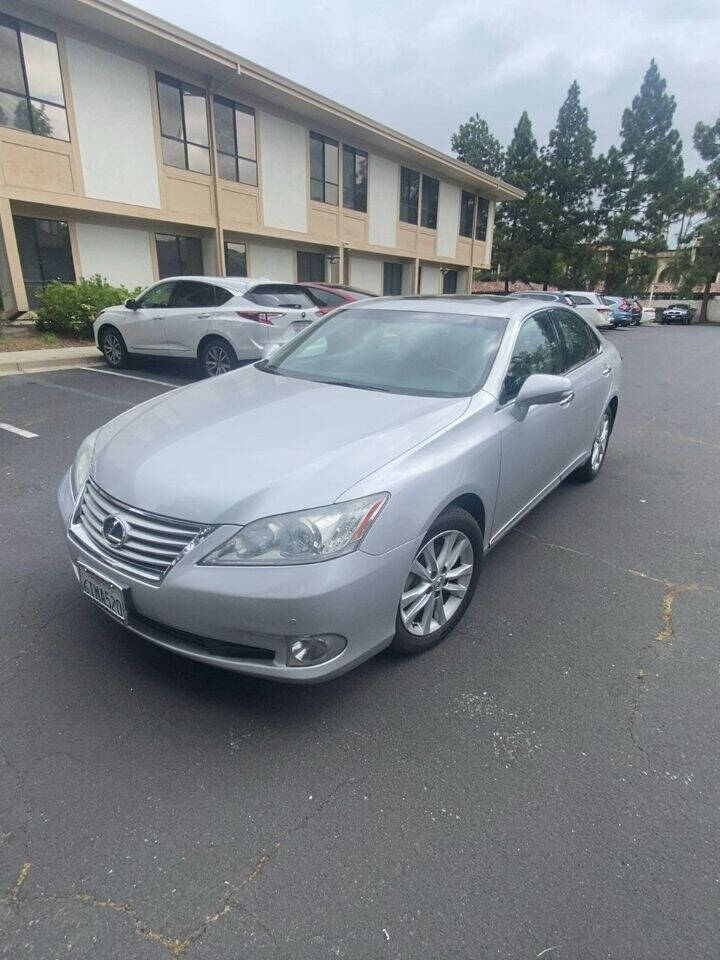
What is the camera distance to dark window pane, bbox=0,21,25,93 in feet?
38.1

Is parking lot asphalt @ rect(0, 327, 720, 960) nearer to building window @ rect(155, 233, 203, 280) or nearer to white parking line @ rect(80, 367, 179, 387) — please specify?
white parking line @ rect(80, 367, 179, 387)

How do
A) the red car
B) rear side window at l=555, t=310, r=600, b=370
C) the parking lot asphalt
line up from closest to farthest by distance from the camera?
the parking lot asphalt, rear side window at l=555, t=310, r=600, b=370, the red car

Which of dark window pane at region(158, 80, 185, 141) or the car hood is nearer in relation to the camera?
the car hood

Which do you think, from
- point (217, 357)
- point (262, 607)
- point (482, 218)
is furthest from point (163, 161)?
point (482, 218)

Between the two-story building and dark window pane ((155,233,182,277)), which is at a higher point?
the two-story building

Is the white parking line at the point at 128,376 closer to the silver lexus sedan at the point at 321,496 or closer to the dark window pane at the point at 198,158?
the silver lexus sedan at the point at 321,496

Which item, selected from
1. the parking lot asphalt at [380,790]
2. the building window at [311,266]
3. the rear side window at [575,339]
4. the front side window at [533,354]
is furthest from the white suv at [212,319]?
the building window at [311,266]

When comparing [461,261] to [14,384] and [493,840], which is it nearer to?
[14,384]

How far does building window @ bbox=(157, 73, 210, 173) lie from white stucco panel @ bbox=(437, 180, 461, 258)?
41.2 ft

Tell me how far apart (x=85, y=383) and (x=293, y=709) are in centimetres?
784

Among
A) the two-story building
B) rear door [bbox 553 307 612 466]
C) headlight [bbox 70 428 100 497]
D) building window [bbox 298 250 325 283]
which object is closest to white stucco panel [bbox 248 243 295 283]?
the two-story building

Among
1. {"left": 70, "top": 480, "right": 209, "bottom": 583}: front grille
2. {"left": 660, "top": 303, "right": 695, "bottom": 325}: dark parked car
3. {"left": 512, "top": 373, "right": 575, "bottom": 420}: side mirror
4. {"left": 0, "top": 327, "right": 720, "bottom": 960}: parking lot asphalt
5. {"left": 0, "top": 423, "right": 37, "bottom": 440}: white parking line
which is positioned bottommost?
{"left": 660, "top": 303, "right": 695, "bottom": 325}: dark parked car

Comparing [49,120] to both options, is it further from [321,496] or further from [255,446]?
[321,496]

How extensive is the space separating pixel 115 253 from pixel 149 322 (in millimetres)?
7116
